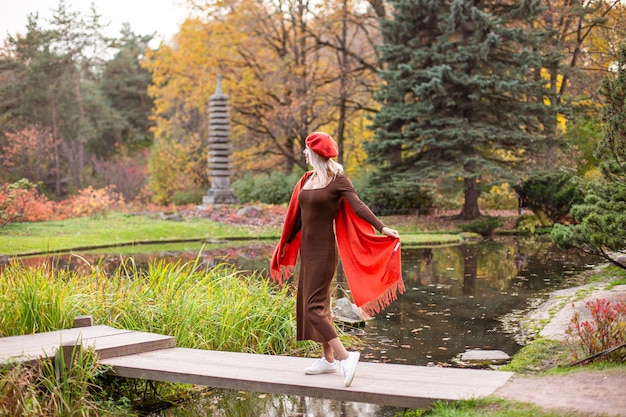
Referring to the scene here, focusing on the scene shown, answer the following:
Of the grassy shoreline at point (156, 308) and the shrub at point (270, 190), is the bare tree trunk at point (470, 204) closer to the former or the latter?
the shrub at point (270, 190)

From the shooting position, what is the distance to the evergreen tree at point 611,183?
874cm

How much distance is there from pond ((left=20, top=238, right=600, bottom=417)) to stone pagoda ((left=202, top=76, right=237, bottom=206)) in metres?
8.93

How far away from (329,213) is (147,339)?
2338 mm

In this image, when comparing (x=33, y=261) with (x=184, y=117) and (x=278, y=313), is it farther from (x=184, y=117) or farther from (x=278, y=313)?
(x=184, y=117)

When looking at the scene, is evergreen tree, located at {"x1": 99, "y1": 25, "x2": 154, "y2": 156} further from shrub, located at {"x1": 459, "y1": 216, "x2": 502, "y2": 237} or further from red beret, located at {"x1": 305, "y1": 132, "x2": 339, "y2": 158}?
red beret, located at {"x1": 305, "y1": 132, "x2": 339, "y2": 158}

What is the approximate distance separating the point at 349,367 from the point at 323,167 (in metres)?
1.58

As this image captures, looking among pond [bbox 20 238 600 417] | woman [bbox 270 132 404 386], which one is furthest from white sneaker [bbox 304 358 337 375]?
pond [bbox 20 238 600 417]

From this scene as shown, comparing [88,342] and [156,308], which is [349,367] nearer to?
[88,342]

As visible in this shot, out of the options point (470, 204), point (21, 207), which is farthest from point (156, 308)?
point (470, 204)

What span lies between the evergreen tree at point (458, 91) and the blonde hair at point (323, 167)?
1595 cm

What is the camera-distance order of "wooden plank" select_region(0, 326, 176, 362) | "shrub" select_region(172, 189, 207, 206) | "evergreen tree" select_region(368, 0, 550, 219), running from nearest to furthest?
"wooden plank" select_region(0, 326, 176, 362)
"evergreen tree" select_region(368, 0, 550, 219)
"shrub" select_region(172, 189, 207, 206)

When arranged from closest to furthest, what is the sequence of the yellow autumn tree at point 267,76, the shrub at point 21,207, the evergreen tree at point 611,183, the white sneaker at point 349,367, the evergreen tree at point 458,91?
the white sneaker at point 349,367 → the evergreen tree at point 611,183 → the shrub at point 21,207 → the evergreen tree at point 458,91 → the yellow autumn tree at point 267,76

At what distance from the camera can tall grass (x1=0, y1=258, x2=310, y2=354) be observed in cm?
759

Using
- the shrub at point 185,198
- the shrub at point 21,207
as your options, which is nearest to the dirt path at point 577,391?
the shrub at point 21,207
